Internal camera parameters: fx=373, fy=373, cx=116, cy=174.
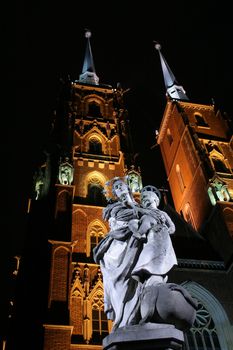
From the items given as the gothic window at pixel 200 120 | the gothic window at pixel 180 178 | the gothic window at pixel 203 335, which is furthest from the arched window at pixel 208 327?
the gothic window at pixel 200 120

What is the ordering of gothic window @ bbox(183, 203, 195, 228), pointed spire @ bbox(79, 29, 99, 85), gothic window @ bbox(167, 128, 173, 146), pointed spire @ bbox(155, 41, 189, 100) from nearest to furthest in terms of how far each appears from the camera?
gothic window @ bbox(183, 203, 195, 228) → gothic window @ bbox(167, 128, 173, 146) → pointed spire @ bbox(79, 29, 99, 85) → pointed spire @ bbox(155, 41, 189, 100)

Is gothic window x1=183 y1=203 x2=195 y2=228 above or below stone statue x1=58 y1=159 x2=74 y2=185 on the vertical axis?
above

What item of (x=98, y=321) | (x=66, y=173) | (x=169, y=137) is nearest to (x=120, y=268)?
(x=98, y=321)

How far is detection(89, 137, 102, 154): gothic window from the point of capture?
21.8 metres

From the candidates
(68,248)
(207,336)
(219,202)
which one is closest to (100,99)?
(219,202)

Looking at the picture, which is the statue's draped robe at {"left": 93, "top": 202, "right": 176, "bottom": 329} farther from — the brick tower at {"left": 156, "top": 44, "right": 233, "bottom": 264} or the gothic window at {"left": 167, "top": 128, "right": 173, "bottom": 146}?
the gothic window at {"left": 167, "top": 128, "right": 173, "bottom": 146}

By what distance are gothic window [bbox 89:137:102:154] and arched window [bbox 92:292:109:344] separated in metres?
9.82

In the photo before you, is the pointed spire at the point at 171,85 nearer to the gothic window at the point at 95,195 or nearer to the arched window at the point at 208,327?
the gothic window at the point at 95,195

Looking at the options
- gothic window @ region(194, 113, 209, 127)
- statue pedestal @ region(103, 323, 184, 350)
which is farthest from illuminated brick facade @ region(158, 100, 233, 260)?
statue pedestal @ region(103, 323, 184, 350)

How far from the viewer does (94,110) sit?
2600cm

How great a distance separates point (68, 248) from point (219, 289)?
6813 millimetres

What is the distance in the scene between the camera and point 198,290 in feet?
51.7

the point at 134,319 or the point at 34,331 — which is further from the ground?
the point at 34,331

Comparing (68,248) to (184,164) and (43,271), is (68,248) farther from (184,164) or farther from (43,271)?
(184,164)
